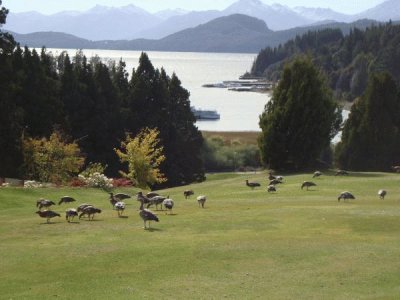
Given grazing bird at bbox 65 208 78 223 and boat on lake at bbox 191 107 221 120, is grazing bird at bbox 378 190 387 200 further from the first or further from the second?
boat on lake at bbox 191 107 221 120

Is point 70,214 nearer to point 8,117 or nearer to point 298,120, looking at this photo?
point 8,117

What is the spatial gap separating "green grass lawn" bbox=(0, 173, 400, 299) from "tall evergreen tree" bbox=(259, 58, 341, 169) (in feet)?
96.7

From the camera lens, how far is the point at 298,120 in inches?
2591

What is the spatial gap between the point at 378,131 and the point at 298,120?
16.3m

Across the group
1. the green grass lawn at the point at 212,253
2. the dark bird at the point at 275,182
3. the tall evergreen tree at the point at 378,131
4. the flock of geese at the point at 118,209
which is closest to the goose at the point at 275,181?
the dark bird at the point at 275,182

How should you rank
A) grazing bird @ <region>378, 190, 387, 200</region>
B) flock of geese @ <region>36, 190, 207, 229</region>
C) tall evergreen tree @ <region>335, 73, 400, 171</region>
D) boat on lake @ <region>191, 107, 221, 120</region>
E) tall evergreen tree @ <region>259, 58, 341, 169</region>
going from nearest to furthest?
flock of geese @ <region>36, 190, 207, 229</region>
grazing bird @ <region>378, 190, 387, 200</region>
tall evergreen tree @ <region>259, 58, 341, 169</region>
tall evergreen tree @ <region>335, 73, 400, 171</region>
boat on lake @ <region>191, 107, 221, 120</region>

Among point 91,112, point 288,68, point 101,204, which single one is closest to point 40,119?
point 91,112

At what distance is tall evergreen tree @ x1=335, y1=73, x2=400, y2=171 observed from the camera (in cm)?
7731

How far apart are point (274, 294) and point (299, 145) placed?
47544 millimetres

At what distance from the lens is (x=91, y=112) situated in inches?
3182

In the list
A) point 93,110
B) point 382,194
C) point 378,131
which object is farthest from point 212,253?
point 93,110

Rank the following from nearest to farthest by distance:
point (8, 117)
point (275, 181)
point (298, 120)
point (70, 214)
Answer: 1. point (70, 214)
2. point (275, 181)
3. point (8, 117)
4. point (298, 120)

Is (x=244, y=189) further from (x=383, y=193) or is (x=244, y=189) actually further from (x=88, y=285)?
(x=88, y=285)

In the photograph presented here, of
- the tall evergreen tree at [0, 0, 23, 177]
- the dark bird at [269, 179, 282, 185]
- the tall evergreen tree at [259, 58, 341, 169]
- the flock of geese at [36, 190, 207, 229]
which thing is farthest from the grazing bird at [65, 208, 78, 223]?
the tall evergreen tree at [259, 58, 341, 169]
